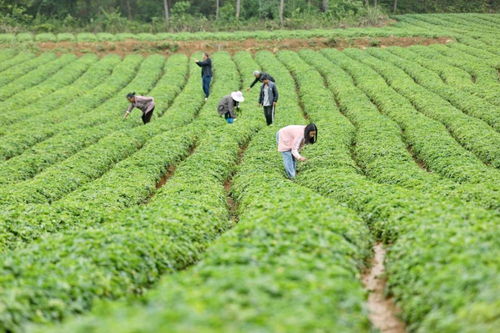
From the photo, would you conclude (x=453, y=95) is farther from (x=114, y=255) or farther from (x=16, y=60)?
(x=16, y=60)

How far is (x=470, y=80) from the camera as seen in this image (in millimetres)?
38375

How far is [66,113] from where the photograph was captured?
35.2 meters

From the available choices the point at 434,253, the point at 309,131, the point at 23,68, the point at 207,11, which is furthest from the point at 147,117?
the point at 207,11

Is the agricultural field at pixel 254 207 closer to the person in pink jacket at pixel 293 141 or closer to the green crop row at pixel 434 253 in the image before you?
the green crop row at pixel 434 253

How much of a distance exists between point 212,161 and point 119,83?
84.8 feet

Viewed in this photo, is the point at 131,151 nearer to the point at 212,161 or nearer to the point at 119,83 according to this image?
the point at 212,161

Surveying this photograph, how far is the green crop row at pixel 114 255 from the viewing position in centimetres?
940

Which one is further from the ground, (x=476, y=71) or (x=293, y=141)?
(x=293, y=141)

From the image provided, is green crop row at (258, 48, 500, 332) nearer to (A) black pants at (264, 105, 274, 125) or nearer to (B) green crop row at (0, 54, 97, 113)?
(A) black pants at (264, 105, 274, 125)

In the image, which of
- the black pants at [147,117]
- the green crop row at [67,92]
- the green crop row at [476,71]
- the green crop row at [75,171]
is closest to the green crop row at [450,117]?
the green crop row at [476,71]

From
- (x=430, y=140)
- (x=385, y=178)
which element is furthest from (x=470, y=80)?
(x=385, y=178)

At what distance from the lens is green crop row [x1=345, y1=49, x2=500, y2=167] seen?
2260 centimetres

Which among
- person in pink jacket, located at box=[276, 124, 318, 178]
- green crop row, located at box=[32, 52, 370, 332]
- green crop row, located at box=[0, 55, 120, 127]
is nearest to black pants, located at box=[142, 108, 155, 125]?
green crop row, located at box=[0, 55, 120, 127]

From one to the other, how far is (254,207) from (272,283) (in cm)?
700
